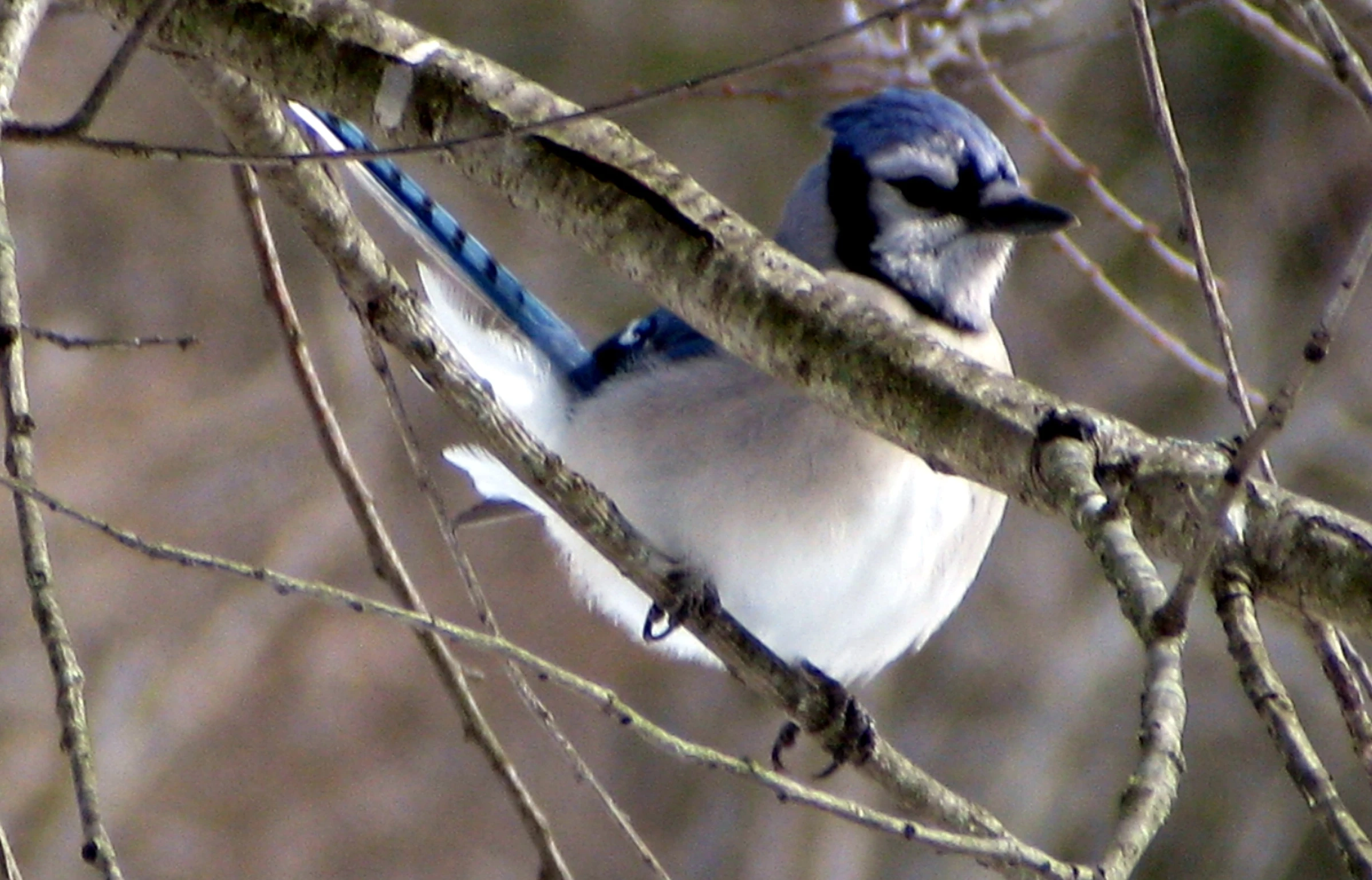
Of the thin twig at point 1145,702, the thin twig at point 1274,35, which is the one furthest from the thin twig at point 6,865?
the thin twig at point 1274,35

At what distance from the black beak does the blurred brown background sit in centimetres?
196

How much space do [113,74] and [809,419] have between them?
2.85 feet

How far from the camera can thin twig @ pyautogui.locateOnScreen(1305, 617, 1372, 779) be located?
974mm

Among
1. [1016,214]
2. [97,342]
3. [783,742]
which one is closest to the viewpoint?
[97,342]

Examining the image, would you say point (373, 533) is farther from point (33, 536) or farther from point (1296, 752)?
point (1296, 752)

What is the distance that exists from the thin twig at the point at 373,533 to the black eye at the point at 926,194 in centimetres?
75

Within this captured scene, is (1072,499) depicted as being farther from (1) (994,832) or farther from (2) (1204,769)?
(2) (1204,769)

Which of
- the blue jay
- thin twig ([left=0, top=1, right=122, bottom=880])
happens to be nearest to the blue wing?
the blue jay

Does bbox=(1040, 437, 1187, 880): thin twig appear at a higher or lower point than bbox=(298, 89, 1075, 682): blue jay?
higher

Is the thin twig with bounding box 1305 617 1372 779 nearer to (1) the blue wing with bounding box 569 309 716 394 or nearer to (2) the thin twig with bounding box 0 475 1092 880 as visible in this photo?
(2) the thin twig with bounding box 0 475 1092 880

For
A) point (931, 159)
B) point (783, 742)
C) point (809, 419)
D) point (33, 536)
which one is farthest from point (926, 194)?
point (33, 536)

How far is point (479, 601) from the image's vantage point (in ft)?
4.70

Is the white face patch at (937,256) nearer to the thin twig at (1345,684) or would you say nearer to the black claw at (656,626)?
the black claw at (656,626)

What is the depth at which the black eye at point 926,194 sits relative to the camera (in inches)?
74.4
